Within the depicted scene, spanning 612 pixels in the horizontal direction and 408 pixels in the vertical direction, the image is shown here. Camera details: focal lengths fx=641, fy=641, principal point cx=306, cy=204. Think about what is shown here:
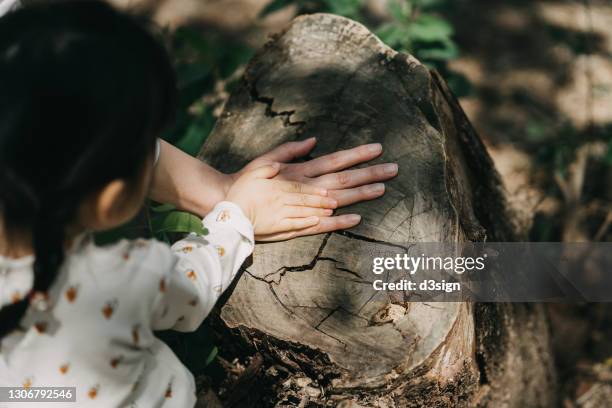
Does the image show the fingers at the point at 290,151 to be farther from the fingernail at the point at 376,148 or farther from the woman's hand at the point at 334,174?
the fingernail at the point at 376,148

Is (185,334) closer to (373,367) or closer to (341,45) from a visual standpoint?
(373,367)

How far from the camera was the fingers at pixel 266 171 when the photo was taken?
61.3 inches

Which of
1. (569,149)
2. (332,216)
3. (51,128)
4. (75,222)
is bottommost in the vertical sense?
(569,149)

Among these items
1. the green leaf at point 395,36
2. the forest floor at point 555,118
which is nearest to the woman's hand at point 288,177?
the green leaf at point 395,36

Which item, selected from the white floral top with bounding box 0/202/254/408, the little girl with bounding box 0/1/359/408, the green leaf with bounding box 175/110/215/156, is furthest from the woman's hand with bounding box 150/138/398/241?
the green leaf with bounding box 175/110/215/156

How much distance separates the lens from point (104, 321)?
44.7 inches

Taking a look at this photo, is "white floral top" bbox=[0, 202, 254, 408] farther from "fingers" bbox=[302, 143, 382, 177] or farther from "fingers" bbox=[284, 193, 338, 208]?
"fingers" bbox=[302, 143, 382, 177]

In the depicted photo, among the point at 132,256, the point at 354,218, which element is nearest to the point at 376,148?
the point at 354,218

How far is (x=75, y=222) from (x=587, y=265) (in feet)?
7.10

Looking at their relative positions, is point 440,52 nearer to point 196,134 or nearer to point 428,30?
point 428,30

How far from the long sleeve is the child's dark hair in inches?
10.3

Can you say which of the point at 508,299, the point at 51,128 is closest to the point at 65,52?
the point at 51,128

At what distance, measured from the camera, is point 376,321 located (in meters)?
1.38

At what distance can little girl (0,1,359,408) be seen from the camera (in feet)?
3.07
